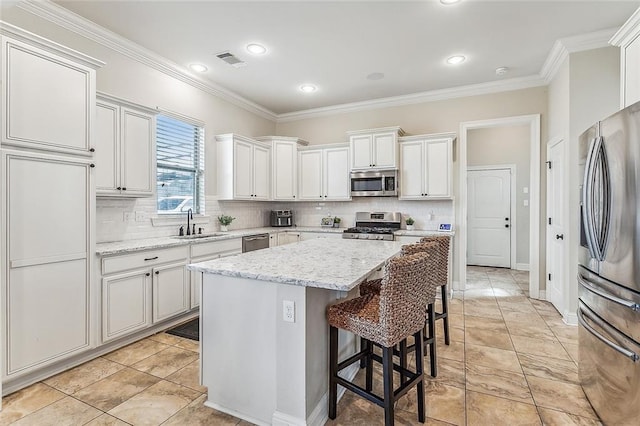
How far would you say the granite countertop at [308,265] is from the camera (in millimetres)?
1644

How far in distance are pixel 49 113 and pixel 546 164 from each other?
544 centimetres

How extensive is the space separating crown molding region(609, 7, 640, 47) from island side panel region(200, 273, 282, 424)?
2.83 meters

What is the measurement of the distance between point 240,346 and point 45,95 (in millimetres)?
2306

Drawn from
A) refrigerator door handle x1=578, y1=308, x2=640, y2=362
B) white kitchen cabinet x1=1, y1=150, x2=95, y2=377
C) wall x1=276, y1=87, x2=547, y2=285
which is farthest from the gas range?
white kitchen cabinet x1=1, y1=150, x2=95, y2=377

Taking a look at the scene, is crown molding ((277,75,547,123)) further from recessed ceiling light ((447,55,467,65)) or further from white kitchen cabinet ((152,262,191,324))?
white kitchen cabinet ((152,262,191,324))

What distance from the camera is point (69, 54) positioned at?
2.46 metres

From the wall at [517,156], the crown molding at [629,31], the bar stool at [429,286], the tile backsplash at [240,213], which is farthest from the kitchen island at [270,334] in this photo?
the wall at [517,156]

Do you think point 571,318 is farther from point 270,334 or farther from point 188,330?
point 188,330

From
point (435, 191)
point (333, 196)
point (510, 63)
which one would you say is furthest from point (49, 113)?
point (510, 63)

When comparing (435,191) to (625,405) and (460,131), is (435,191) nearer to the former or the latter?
(460,131)

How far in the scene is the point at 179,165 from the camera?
415cm

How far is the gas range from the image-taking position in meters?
4.55

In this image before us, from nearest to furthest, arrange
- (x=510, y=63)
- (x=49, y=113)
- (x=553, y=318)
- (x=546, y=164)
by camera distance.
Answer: (x=49, y=113) → (x=553, y=318) → (x=510, y=63) → (x=546, y=164)

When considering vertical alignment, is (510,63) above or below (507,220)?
above
